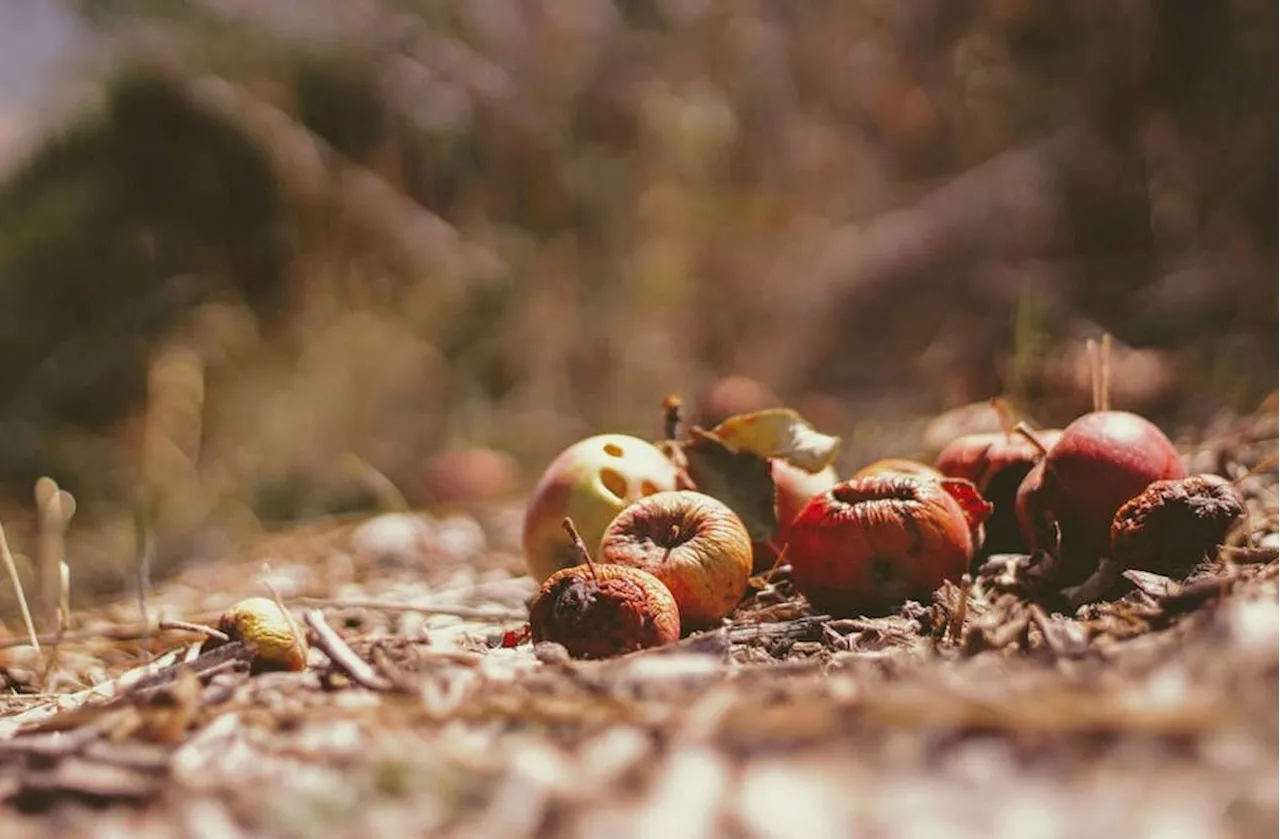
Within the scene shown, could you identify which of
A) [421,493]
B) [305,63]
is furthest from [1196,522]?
[305,63]

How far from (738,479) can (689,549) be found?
0.37 meters

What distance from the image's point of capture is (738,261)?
6.20 metres

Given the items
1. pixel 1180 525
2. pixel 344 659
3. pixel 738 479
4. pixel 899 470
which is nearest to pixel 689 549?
pixel 738 479

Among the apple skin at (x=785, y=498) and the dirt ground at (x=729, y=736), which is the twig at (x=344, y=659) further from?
the apple skin at (x=785, y=498)

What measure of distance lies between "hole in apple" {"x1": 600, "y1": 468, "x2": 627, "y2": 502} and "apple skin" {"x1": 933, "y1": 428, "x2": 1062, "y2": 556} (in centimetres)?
71

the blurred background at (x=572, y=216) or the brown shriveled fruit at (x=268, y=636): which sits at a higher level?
the blurred background at (x=572, y=216)

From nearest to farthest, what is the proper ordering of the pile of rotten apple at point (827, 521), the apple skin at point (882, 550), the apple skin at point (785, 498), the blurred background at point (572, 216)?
the pile of rotten apple at point (827, 521)
the apple skin at point (882, 550)
the apple skin at point (785, 498)
the blurred background at point (572, 216)

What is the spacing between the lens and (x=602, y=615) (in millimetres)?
1974

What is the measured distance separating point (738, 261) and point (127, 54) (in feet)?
9.88

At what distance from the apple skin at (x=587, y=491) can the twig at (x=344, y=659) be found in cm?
72

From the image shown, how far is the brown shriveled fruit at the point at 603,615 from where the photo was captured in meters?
1.96

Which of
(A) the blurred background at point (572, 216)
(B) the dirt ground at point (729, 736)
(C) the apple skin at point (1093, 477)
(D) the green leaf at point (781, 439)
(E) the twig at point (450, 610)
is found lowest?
(E) the twig at point (450, 610)

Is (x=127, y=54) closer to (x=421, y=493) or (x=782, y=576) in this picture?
(x=421, y=493)

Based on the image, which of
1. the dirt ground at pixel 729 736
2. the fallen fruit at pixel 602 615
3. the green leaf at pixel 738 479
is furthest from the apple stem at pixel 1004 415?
the fallen fruit at pixel 602 615
